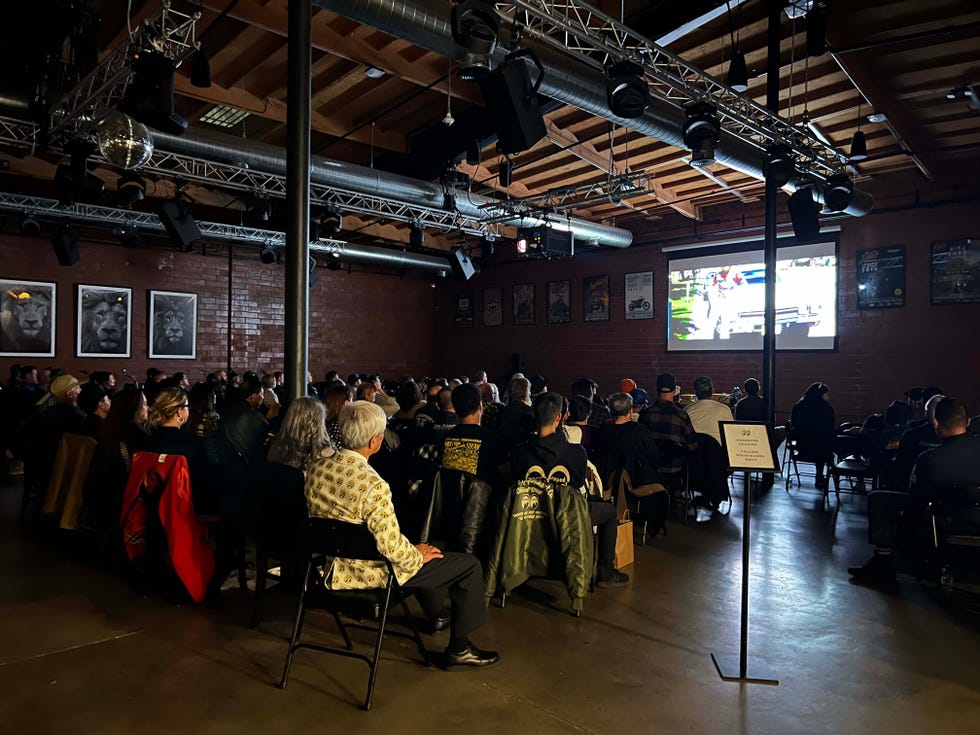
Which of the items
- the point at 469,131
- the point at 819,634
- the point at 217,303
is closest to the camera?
the point at 819,634

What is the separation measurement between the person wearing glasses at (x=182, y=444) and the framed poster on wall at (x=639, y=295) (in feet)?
29.8

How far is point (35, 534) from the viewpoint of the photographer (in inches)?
191

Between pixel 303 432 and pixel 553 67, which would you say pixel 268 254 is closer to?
pixel 553 67

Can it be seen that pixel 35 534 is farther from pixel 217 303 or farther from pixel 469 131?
pixel 217 303

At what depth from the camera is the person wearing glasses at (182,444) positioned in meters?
3.44

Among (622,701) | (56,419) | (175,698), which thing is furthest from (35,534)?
(622,701)

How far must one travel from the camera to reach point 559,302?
12.8 m

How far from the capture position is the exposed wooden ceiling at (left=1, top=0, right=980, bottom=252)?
533 centimetres

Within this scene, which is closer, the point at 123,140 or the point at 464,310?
the point at 123,140

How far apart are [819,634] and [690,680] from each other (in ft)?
3.04

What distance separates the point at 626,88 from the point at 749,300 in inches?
248

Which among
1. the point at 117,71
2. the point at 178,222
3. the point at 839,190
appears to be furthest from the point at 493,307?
the point at 117,71

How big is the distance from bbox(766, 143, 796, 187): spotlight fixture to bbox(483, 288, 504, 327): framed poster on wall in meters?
7.82

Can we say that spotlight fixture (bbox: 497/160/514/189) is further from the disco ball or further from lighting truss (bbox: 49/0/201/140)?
the disco ball
